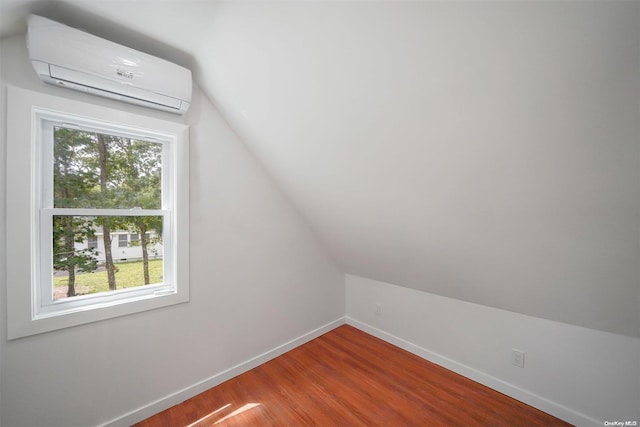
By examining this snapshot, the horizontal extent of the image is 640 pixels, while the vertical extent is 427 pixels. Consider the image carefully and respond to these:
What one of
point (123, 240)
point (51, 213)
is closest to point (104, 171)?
point (51, 213)

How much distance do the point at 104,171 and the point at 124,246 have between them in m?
0.52

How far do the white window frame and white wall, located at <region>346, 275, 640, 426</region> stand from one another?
2.14 meters

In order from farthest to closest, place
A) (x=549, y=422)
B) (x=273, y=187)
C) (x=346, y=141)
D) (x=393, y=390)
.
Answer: (x=273, y=187) → (x=393, y=390) → (x=549, y=422) → (x=346, y=141)

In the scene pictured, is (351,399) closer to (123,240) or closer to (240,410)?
(240,410)

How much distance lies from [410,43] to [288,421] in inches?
90.7

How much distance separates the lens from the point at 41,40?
1.20 meters

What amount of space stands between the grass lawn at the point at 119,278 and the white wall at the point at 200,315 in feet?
0.78

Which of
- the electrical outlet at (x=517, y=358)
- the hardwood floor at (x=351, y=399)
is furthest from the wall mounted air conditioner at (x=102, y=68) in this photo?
the electrical outlet at (x=517, y=358)

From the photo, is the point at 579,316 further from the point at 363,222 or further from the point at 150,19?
the point at 150,19

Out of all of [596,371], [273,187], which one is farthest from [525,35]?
[596,371]

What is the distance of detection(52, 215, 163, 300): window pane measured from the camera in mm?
1538

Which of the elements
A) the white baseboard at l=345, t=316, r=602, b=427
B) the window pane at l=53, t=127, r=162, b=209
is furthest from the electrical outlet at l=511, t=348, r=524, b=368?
the window pane at l=53, t=127, r=162, b=209

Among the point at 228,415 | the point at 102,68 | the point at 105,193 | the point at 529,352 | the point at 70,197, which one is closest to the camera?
the point at 102,68

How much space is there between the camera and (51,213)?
1462 mm
